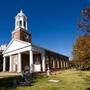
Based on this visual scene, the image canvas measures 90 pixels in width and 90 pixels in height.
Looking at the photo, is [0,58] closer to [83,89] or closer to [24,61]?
[24,61]

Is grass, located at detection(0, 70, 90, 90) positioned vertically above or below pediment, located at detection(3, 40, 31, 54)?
below

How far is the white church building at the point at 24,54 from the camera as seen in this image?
36875mm

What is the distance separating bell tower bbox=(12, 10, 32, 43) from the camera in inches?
Result: 1720

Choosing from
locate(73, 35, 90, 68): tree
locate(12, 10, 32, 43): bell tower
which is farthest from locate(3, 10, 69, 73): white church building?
locate(73, 35, 90, 68): tree

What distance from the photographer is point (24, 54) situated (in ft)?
137

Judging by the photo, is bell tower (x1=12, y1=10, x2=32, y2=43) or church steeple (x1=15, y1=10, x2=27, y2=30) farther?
church steeple (x1=15, y1=10, x2=27, y2=30)

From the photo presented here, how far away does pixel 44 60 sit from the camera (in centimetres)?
3778

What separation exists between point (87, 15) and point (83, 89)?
629 centimetres

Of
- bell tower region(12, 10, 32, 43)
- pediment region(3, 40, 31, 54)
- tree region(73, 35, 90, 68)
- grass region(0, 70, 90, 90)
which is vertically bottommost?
grass region(0, 70, 90, 90)

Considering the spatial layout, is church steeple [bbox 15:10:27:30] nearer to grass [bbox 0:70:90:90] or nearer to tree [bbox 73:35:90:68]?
tree [bbox 73:35:90:68]

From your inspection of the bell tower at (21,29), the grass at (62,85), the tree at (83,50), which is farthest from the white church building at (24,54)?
the grass at (62,85)

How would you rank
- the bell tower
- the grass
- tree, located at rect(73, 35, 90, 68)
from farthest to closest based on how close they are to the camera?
the bell tower → tree, located at rect(73, 35, 90, 68) → the grass

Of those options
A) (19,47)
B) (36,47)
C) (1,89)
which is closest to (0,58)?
(19,47)

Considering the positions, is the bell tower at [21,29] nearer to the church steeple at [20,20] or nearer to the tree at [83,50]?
the church steeple at [20,20]
